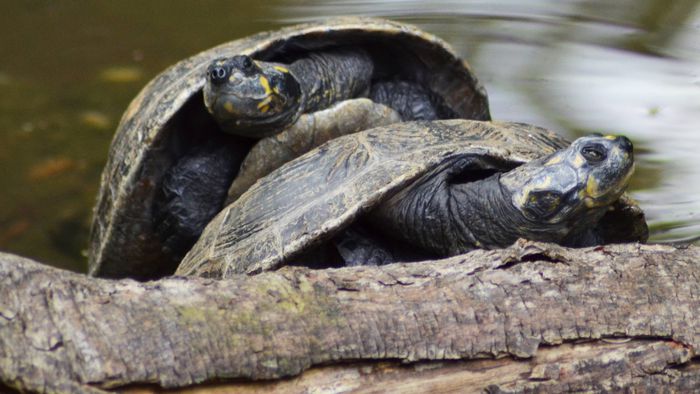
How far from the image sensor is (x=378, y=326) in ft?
5.00

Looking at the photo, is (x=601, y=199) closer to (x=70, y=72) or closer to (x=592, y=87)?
(x=592, y=87)

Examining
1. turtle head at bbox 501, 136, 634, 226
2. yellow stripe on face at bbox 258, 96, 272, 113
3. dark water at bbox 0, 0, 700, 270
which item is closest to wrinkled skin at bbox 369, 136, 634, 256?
turtle head at bbox 501, 136, 634, 226

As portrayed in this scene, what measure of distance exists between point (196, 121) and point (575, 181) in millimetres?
1146

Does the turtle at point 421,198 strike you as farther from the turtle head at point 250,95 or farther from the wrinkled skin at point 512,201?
the turtle head at point 250,95

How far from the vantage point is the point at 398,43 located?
8.87 ft

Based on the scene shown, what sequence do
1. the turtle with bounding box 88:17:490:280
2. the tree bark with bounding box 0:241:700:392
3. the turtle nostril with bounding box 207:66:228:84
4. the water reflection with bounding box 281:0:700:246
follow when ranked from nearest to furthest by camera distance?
the tree bark with bounding box 0:241:700:392 → the turtle nostril with bounding box 207:66:228:84 → the turtle with bounding box 88:17:490:280 → the water reflection with bounding box 281:0:700:246

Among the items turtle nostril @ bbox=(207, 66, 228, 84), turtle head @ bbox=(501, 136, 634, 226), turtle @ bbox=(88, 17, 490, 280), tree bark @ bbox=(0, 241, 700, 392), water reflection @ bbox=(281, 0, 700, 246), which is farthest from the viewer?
water reflection @ bbox=(281, 0, 700, 246)

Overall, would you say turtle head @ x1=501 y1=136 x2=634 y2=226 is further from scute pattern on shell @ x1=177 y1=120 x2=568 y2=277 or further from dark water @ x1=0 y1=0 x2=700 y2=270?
dark water @ x1=0 y1=0 x2=700 y2=270

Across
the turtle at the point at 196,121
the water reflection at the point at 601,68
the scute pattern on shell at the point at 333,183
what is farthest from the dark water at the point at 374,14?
the scute pattern on shell at the point at 333,183

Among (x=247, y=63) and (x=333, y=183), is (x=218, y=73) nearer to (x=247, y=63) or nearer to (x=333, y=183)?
(x=247, y=63)

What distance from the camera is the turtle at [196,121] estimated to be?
2.54 metres

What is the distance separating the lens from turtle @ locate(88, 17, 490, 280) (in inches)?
100

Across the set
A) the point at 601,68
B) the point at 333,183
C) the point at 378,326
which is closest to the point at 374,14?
the point at 601,68

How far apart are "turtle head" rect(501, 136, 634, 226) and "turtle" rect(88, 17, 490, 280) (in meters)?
0.69
